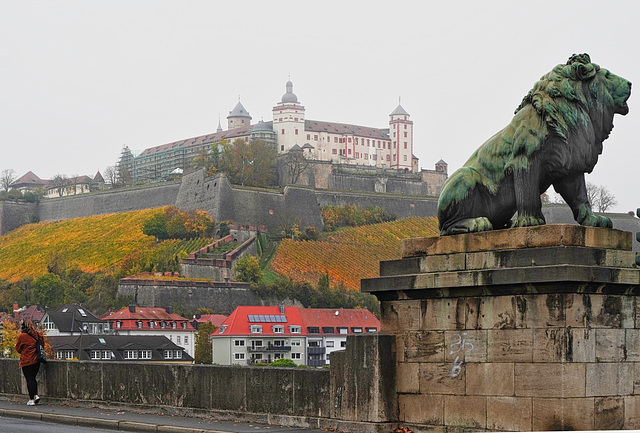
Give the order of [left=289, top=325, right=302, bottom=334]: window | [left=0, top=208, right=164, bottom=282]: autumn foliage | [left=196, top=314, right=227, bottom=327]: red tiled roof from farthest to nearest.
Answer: [left=0, top=208, right=164, bottom=282]: autumn foliage, [left=196, top=314, right=227, bottom=327]: red tiled roof, [left=289, top=325, right=302, bottom=334]: window

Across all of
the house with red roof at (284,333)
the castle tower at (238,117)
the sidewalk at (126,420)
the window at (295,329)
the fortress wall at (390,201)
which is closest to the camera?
the sidewalk at (126,420)

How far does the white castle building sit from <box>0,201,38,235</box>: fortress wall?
82.7 feet

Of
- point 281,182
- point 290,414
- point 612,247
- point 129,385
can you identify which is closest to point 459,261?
point 612,247

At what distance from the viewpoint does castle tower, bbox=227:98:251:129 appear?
598 feet

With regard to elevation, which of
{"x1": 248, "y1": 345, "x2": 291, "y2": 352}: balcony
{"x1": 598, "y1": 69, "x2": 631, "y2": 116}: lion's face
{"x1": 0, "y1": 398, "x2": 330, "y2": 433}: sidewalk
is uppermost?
{"x1": 598, "y1": 69, "x2": 631, "y2": 116}: lion's face

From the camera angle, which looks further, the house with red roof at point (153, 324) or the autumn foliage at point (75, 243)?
the autumn foliage at point (75, 243)

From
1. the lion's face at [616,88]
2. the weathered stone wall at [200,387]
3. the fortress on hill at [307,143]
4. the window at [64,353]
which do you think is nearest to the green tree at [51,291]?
the window at [64,353]

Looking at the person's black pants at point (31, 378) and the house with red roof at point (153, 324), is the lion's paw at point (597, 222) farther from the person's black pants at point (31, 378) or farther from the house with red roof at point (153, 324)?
the house with red roof at point (153, 324)

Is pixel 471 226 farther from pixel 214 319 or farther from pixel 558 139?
pixel 214 319

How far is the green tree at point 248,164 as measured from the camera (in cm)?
12381

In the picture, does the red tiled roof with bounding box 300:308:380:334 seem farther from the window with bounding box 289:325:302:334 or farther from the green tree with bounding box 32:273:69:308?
the green tree with bounding box 32:273:69:308

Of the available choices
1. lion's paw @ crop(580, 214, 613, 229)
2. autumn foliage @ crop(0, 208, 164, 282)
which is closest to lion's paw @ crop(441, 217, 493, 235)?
lion's paw @ crop(580, 214, 613, 229)

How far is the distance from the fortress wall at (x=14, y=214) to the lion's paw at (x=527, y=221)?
128121mm

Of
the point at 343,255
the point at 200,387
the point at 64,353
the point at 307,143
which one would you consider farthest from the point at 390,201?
the point at 200,387
